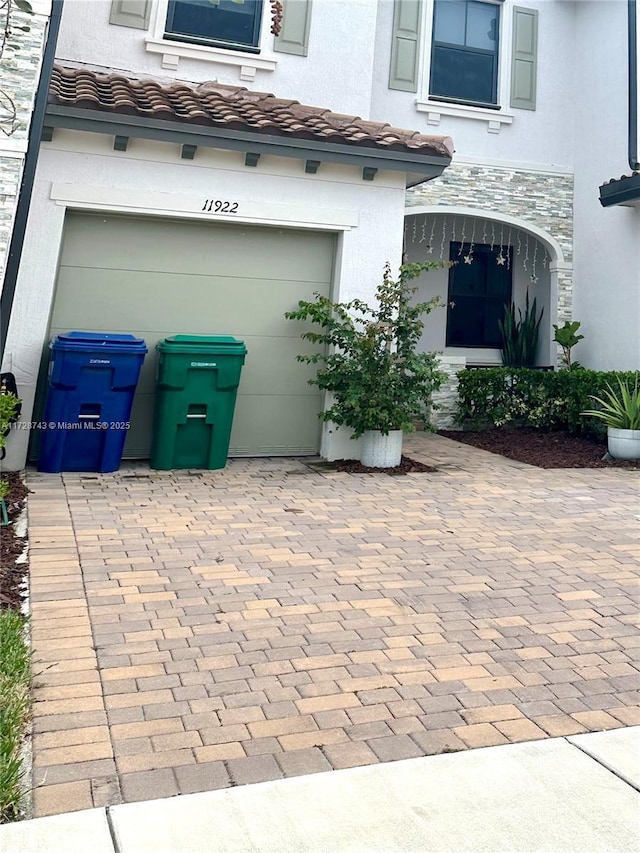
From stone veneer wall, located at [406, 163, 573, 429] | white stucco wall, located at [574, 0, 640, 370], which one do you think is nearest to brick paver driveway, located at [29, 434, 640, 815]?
stone veneer wall, located at [406, 163, 573, 429]

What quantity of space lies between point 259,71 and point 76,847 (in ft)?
35.3

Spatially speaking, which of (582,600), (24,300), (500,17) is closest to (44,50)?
(24,300)

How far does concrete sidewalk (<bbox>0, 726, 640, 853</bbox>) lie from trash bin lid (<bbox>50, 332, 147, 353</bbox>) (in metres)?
5.31

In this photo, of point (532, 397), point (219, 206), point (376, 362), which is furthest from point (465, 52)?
point (376, 362)

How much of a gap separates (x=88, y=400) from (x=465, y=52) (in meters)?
9.68

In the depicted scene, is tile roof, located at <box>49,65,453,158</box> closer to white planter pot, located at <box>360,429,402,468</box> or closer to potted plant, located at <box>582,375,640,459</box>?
white planter pot, located at <box>360,429,402,468</box>

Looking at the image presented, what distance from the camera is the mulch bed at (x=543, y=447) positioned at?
9.05 meters

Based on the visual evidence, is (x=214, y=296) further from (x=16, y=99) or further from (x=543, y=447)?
(x=543, y=447)

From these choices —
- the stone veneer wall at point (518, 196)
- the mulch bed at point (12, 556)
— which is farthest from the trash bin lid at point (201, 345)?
the stone veneer wall at point (518, 196)

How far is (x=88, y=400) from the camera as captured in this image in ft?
23.1

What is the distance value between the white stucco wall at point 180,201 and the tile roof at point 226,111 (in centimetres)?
41

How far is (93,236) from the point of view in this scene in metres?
7.64

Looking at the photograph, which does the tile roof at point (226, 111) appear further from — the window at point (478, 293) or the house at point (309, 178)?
the window at point (478, 293)

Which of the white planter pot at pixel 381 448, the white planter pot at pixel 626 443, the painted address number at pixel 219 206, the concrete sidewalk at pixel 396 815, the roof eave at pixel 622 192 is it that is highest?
the roof eave at pixel 622 192
